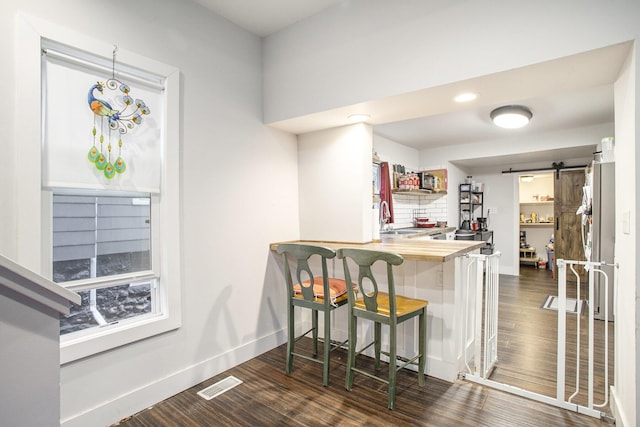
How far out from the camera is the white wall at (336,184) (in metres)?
2.97

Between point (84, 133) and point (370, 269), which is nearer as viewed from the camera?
point (84, 133)

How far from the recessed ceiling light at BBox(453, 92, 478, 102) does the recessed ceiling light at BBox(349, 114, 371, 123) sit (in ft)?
2.33

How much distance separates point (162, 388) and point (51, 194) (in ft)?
4.60

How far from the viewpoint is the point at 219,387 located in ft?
7.77

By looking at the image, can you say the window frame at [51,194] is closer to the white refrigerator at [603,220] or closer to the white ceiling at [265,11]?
the white ceiling at [265,11]

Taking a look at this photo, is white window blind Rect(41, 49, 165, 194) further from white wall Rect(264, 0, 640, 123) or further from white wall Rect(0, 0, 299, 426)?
white wall Rect(264, 0, 640, 123)

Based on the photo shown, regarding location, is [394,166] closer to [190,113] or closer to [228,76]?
[228,76]

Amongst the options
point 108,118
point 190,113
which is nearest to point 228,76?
point 190,113

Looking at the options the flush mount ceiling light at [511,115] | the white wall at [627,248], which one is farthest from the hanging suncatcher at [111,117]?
the flush mount ceiling light at [511,115]

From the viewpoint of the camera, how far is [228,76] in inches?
106

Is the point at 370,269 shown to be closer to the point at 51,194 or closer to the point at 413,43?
the point at 413,43

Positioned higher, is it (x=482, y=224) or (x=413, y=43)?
(x=413, y=43)

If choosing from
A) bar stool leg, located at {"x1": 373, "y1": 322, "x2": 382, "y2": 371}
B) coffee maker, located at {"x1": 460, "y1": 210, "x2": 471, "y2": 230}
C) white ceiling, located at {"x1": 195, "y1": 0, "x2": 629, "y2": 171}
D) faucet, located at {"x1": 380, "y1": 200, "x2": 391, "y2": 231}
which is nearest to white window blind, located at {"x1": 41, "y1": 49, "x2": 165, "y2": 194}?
white ceiling, located at {"x1": 195, "y1": 0, "x2": 629, "y2": 171}

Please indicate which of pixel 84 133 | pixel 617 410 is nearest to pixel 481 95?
pixel 617 410
